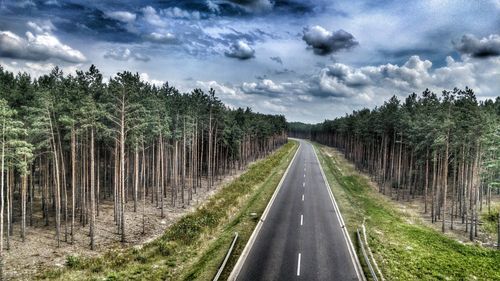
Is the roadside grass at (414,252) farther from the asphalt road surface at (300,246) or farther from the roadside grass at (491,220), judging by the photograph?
the roadside grass at (491,220)

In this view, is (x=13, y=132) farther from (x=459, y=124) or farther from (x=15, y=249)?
(x=459, y=124)

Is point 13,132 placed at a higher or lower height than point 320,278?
higher

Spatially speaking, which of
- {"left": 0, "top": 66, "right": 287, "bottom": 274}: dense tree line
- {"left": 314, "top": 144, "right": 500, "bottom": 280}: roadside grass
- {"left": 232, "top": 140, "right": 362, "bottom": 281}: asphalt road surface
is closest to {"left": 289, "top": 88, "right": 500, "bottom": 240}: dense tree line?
{"left": 314, "top": 144, "right": 500, "bottom": 280}: roadside grass

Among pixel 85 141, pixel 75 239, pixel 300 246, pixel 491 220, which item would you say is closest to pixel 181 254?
pixel 300 246

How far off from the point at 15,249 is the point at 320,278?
2517cm

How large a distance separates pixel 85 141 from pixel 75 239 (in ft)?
44.8

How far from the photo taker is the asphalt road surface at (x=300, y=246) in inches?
735

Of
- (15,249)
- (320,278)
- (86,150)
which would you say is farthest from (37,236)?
(320,278)

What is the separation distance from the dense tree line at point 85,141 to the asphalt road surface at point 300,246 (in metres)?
13.4

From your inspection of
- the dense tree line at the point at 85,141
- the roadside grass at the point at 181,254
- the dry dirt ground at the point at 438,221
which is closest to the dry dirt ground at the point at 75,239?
the dense tree line at the point at 85,141

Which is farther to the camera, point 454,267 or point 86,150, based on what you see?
point 86,150

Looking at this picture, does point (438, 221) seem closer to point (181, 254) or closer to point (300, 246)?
point (300, 246)

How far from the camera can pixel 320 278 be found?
18.1 m

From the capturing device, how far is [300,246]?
75.5ft
